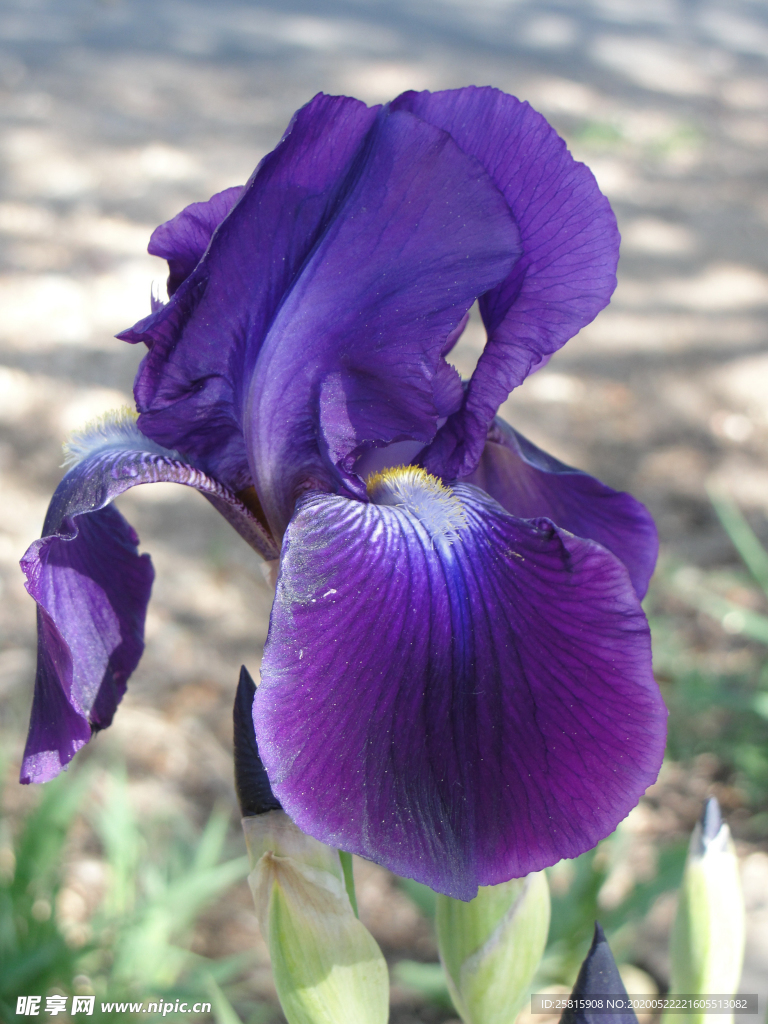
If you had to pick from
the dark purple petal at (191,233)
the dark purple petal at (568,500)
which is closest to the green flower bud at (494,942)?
the dark purple petal at (568,500)

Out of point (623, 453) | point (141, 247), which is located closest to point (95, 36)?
point (141, 247)

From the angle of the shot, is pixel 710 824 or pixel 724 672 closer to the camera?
pixel 710 824

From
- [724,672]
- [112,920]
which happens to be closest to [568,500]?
[112,920]

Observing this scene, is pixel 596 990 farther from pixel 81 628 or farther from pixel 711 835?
pixel 81 628

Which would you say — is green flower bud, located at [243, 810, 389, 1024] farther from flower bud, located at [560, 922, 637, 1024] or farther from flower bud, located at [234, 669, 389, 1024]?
flower bud, located at [560, 922, 637, 1024]

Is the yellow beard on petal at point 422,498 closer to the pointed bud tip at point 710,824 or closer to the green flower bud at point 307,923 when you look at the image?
the green flower bud at point 307,923
